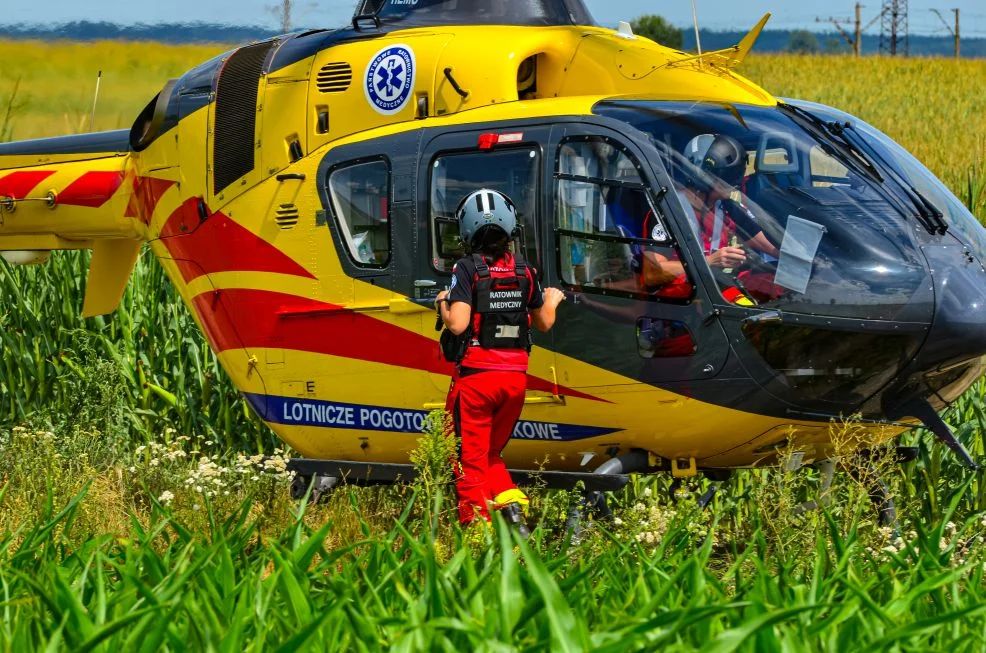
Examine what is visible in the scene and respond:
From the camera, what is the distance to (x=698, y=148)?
6.66 meters

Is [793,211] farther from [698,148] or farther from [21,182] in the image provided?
[21,182]

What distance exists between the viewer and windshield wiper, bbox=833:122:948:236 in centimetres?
655

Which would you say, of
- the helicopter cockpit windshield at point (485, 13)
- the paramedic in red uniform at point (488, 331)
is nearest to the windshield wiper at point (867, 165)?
the helicopter cockpit windshield at point (485, 13)

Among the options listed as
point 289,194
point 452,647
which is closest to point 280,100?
point 289,194

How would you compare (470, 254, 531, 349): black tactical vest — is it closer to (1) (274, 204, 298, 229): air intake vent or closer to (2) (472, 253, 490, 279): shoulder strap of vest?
(2) (472, 253, 490, 279): shoulder strap of vest

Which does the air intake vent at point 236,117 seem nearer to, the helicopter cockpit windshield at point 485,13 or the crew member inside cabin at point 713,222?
the helicopter cockpit windshield at point 485,13

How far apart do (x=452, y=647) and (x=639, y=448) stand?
324cm

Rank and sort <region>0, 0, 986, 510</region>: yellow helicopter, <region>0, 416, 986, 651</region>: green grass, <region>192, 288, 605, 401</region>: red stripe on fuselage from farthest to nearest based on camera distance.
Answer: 1. <region>192, 288, 605, 401</region>: red stripe on fuselage
2. <region>0, 0, 986, 510</region>: yellow helicopter
3. <region>0, 416, 986, 651</region>: green grass

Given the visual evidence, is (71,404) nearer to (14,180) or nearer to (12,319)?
(12,319)

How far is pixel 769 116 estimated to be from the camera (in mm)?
6844

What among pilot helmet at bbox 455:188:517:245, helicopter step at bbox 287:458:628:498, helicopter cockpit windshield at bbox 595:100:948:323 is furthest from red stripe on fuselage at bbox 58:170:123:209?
helicopter cockpit windshield at bbox 595:100:948:323

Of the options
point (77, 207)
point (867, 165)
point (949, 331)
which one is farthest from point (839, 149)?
point (77, 207)

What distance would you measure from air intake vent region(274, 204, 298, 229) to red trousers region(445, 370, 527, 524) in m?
1.47

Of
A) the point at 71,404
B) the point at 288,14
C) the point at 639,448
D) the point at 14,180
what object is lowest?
the point at 71,404
